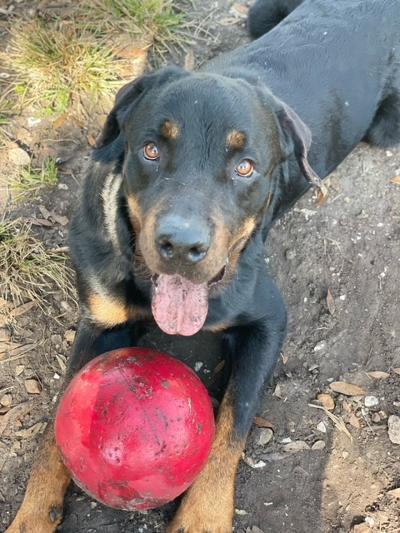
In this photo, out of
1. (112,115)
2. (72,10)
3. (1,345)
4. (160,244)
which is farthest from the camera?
(72,10)

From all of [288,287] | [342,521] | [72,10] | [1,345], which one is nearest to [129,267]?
[1,345]

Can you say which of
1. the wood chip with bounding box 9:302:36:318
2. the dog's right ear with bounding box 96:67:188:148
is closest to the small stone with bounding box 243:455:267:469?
the wood chip with bounding box 9:302:36:318

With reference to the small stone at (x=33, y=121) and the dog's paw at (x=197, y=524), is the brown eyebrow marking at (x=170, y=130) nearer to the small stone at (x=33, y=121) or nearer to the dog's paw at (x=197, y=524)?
the dog's paw at (x=197, y=524)

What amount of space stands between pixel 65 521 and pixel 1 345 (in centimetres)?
99

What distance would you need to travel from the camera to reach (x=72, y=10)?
492cm

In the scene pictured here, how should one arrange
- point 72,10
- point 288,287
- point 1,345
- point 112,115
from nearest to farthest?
point 112,115, point 1,345, point 288,287, point 72,10

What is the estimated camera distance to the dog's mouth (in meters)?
2.89

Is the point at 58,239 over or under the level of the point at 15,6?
under

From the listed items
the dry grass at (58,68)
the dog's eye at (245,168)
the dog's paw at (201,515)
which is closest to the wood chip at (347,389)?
the dog's paw at (201,515)

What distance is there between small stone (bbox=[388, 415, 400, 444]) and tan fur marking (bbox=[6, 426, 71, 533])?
5.09ft

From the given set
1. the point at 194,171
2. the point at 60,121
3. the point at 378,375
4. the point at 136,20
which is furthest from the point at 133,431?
the point at 136,20

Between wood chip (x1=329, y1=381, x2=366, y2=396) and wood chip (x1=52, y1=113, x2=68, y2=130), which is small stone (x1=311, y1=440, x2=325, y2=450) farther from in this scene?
wood chip (x1=52, y1=113, x2=68, y2=130)

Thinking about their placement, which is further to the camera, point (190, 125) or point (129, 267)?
point (129, 267)

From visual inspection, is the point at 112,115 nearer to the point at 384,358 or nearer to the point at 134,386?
the point at 134,386
